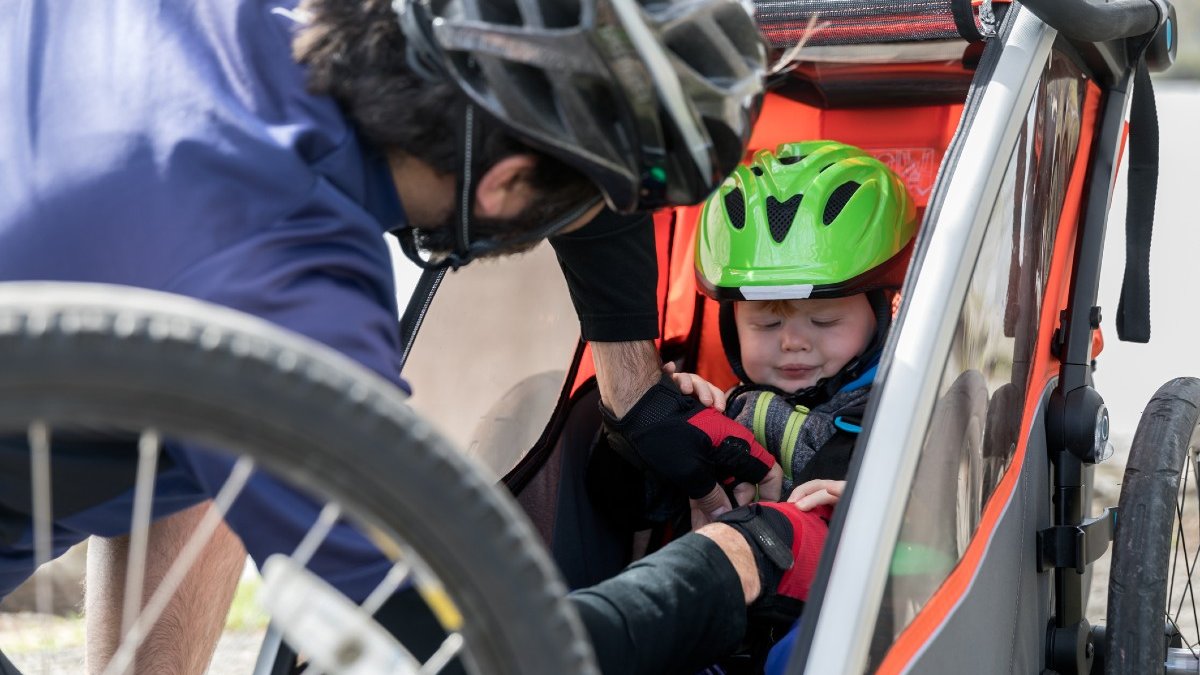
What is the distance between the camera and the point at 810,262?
2.20 meters

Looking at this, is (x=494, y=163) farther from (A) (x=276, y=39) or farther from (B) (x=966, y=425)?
(B) (x=966, y=425)

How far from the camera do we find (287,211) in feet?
3.82

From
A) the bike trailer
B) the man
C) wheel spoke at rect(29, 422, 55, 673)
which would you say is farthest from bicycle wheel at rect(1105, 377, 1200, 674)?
wheel spoke at rect(29, 422, 55, 673)

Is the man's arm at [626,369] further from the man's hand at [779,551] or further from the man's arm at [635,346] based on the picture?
the man's hand at [779,551]

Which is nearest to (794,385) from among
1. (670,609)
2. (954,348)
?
(954,348)

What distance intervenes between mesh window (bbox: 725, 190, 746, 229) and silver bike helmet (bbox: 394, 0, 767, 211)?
1.00 metres

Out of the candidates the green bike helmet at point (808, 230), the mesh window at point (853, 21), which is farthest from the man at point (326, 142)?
the green bike helmet at point (808, 230)

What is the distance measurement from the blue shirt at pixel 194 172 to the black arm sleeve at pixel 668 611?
313 mm

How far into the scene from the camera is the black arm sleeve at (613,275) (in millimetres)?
1982

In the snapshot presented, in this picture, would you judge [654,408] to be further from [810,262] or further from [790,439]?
[810,262]

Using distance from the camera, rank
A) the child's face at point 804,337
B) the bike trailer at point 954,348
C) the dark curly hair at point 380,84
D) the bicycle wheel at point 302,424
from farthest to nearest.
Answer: the child's face at point 804,337 < the bike trailer at point 954,348 < the dark curly hair at point 380,84 < the bicycle wheel at point 302,424

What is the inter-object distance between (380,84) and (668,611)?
563mm

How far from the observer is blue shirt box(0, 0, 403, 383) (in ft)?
3.71

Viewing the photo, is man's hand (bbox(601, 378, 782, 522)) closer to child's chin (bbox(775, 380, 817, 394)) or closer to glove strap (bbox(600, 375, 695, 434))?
glove strap (bbox(600, 375, 695, 434))
